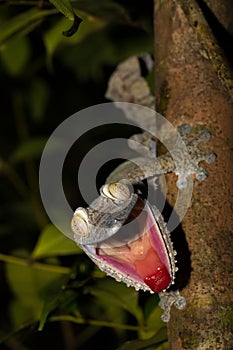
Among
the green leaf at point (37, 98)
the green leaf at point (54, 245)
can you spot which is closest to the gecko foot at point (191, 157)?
the green leaf at point (54, 245)

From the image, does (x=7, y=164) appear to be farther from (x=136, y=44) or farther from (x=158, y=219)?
(x=158, y=219)

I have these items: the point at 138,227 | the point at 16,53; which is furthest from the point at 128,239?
the point at 16,53

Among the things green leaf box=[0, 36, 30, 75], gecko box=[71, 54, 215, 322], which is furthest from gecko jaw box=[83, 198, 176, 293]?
green leaf box=[0, 36, 30, 75]

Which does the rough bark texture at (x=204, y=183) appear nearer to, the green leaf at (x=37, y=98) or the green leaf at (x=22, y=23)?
the green leaf at (x=22, y=23)

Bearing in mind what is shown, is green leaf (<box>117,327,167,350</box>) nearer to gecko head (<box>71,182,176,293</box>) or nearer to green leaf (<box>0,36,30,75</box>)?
gecko head (<box>71,182,176,293</box>)

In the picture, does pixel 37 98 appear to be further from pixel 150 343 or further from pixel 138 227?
pixel 138 227

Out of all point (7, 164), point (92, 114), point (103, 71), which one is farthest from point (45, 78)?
point (92, 114)
